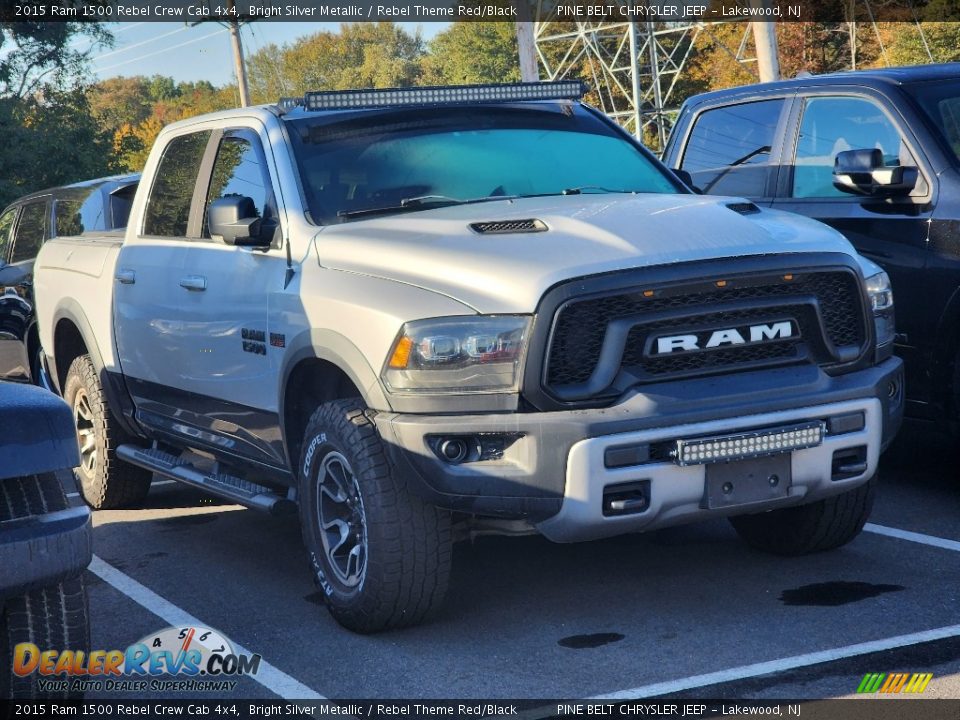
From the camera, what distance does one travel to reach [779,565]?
5.75m

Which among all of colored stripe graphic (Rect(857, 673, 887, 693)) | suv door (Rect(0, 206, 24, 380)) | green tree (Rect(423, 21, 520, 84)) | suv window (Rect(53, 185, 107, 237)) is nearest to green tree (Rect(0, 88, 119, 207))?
suv door (Rect(0, 206, 24, 380))

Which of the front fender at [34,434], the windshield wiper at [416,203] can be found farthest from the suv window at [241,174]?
the front fender at [34,434]

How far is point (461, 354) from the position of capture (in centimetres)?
462

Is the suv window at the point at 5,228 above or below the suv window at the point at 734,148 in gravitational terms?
below

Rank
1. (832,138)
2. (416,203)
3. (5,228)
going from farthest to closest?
(5,228) < (832,138) < (416,203)

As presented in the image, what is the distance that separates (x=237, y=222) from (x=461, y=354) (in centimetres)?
149

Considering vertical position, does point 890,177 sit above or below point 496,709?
above

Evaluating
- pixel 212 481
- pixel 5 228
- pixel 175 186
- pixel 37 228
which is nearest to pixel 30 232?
pixel 37 228

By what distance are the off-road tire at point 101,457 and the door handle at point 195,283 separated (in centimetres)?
143

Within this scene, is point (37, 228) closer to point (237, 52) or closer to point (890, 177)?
point (890, 177)

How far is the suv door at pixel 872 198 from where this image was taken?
6586 mm

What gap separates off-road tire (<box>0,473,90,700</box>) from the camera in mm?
3846

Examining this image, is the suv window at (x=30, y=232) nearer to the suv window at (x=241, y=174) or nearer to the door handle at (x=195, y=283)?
the suv window at (x=241, y=174)

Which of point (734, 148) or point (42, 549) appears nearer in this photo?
point (42, 549)
